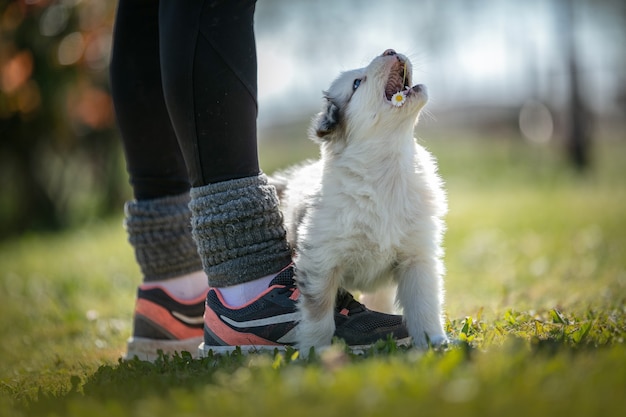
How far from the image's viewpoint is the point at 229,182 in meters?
2.61

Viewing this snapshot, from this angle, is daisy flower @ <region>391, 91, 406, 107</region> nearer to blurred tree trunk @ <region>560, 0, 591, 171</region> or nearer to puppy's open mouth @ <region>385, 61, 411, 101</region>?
A: puppy's open mouth @ <region>385, 61, 411, 101</region>

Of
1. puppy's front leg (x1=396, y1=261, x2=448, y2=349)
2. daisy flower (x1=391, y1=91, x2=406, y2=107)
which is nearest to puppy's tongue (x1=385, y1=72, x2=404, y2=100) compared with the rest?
daisy flower (x1=391, y1=91, x2=406, y2=107)

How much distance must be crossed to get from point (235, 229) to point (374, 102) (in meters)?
0.79

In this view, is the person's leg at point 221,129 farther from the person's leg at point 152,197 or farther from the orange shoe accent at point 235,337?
the person's leg at point 152,197

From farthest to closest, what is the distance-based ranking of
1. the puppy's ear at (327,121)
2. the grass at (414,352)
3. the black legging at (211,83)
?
1. the puppy's ear at (327,121)
2. the black legging at (211,83)
3. the grass at (414,352)

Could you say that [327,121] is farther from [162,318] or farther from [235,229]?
[162,318]

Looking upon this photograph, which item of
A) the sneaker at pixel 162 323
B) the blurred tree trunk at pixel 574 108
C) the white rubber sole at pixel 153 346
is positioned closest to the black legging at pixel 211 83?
the sneaker at pixel 162 323

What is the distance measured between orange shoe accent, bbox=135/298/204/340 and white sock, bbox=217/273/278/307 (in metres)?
0.55

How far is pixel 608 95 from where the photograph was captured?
62.8 feet

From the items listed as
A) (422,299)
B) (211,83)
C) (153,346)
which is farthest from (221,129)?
(153,346)

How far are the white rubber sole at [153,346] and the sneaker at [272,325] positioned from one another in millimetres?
514

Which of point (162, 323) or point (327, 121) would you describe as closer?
point (327, 121)

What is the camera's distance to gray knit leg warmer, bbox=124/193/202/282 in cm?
313

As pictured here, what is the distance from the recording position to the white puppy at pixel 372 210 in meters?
2.60
